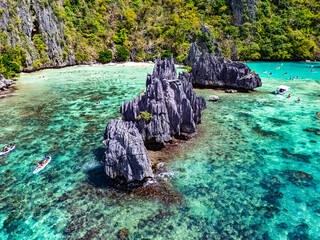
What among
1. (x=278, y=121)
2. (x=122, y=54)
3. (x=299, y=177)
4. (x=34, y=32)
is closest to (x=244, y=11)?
(x=122, y=54)

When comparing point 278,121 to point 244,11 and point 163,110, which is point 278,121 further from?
point 244,11

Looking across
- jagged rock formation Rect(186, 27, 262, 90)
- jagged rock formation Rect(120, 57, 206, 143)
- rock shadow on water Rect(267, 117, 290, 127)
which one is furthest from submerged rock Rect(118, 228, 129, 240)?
jagged rock formation Rect(186, 27, 262, 90)

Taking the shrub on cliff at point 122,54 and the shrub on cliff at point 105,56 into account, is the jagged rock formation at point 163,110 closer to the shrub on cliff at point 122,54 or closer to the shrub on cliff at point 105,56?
the shrub on cliff at point 105,56

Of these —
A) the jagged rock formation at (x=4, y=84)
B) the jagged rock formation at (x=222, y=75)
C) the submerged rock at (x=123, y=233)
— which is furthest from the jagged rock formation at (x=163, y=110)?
the jagged rock formation at (x=4, y=84)

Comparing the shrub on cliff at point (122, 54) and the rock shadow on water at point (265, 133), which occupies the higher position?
the shrub on cliff at point (122, 54)

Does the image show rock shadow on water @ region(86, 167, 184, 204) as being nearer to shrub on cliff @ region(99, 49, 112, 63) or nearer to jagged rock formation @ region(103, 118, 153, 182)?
jagged rock formation @ region(103, 118, 153, 182)

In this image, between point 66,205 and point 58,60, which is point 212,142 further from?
point 58,60
